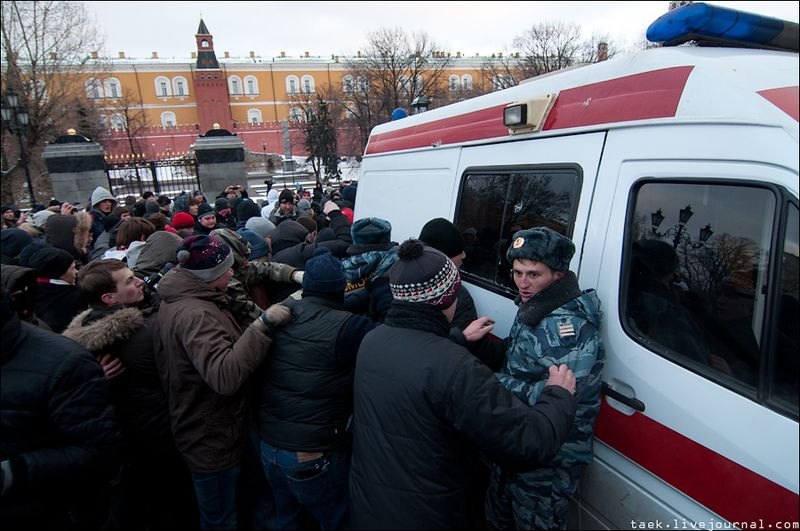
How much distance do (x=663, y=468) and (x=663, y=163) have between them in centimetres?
123

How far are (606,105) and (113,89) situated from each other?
242 feet

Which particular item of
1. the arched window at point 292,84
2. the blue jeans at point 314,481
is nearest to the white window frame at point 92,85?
the arched window at point 292,84

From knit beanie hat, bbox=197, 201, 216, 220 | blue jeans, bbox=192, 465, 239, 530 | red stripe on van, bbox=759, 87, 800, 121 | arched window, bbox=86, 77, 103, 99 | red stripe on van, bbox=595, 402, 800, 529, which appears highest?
arched window, bbox=86, 77, 103, 99

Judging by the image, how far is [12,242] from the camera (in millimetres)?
5090

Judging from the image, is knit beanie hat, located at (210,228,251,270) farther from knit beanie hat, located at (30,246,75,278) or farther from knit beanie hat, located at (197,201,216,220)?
knit beanie hat, located at (197,201,216,220)

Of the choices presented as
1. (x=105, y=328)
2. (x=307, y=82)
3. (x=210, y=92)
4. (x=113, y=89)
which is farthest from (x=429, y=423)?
(x=113, y=89)

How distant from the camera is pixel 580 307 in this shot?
1.91m

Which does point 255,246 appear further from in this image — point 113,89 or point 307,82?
point 113,89

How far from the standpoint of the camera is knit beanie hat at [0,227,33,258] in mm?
5055

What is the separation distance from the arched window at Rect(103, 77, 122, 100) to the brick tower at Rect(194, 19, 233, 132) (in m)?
10.4

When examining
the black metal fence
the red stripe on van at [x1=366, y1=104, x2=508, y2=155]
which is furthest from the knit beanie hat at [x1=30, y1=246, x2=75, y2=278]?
the black metal fence

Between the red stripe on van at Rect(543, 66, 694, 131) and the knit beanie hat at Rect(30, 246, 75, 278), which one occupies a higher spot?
the red stripe on van at Rect(543, 66, 694, 131)

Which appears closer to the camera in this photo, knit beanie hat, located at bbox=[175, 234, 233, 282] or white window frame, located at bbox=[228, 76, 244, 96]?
knit beanie hat, located at bbox=[175, 234, 233, 282]

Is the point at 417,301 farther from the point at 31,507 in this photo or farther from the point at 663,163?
the point at 31,507
